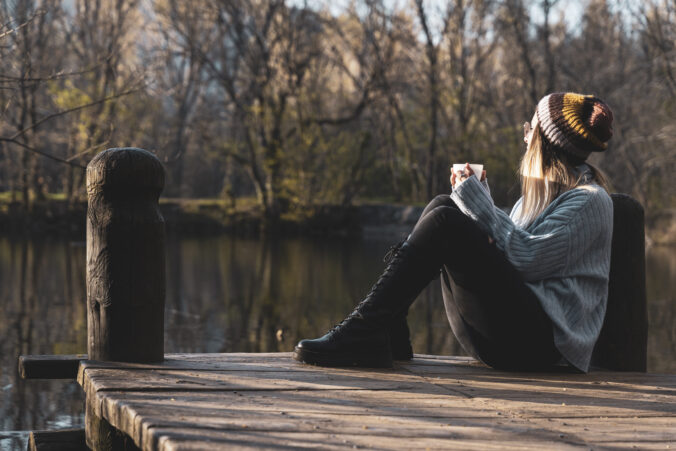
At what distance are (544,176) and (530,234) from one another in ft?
0.81

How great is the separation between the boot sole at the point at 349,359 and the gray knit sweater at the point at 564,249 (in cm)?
59

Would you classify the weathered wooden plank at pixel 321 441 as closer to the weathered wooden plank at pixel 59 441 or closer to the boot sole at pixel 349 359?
the boot sole at pixel 349 359

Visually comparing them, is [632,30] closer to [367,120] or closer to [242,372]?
[367,120]

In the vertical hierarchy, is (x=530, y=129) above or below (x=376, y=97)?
below

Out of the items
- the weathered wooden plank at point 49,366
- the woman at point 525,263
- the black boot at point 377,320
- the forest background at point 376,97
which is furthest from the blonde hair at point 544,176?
the forest background at point 376,97

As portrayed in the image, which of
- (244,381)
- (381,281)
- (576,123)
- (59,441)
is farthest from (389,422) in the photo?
(59,441)

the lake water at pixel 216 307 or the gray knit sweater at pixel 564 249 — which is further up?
the gray knit sweater at pixel 564 249

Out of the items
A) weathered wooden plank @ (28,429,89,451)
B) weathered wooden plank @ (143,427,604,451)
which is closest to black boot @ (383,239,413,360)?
weathered wooden plank @ (143,427,604,451)

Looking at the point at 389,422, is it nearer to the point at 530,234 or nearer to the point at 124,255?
the point at 530,234

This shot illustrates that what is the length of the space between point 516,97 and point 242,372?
24.8 meters

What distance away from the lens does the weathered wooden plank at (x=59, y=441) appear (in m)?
3.48

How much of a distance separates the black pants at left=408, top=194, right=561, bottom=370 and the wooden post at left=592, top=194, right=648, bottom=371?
0.50 m

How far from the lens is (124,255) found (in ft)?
9.88

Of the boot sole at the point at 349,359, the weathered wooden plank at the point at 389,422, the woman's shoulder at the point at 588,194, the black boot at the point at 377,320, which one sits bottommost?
the weathered wooden plank at the point at 389,422
